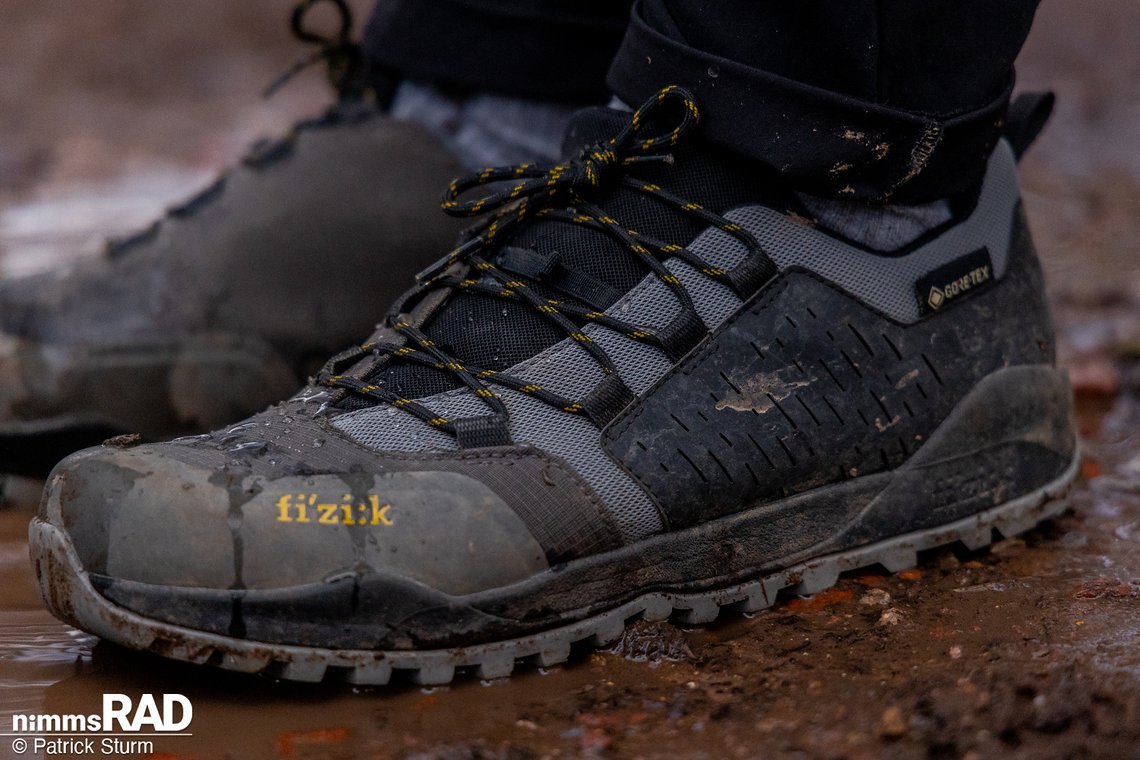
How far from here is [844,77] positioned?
128 centimetres

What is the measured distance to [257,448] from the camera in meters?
1.20

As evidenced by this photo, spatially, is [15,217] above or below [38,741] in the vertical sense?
above

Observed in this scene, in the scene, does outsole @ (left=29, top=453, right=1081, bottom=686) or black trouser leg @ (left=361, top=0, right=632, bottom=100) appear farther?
black trouser leg @ (left=361, top=0, right=632, bottom=100)

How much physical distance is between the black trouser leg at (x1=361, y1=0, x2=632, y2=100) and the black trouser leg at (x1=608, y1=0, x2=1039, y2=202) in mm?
565

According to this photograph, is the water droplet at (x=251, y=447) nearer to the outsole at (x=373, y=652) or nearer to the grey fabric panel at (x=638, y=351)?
the grey fabric panel at (x=638, y=351)

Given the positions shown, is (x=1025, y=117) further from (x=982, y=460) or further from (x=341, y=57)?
(x=341, y=57)

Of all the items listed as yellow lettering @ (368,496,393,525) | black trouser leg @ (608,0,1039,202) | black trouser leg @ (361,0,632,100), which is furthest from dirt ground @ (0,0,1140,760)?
black trouser leg @ (361,0,632,100)

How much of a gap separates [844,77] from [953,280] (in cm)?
28

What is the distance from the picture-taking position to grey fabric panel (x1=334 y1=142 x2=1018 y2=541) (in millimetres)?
1230

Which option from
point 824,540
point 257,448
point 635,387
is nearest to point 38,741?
point 257,448

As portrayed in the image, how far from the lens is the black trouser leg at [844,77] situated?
4.15ft

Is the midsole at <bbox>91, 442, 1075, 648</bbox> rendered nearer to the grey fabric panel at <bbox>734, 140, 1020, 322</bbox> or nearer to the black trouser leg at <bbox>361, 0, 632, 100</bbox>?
the grey fabric panel at <bbox>734, 140, 1020, 322</bbox>

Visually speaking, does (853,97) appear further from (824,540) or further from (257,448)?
(257,448)

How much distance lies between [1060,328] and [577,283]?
66.3 inches
